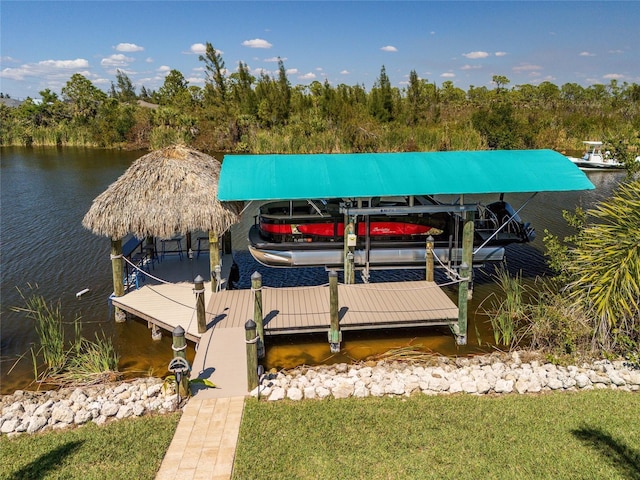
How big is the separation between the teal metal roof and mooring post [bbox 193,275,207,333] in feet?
7.45

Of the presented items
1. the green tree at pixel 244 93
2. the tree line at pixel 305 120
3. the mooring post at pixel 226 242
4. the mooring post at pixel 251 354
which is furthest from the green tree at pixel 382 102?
the mooring post at pixel 251 354

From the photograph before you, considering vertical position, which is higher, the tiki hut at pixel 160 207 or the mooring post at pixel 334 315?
the tiki hut at pixel 160 207

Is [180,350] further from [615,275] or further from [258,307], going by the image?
[615,275]

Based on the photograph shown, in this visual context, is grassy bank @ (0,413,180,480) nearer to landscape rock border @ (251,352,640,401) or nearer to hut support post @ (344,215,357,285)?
landscape rock border @ (251,352,640,401)

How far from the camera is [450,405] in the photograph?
7.46 metres

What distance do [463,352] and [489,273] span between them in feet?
15.9

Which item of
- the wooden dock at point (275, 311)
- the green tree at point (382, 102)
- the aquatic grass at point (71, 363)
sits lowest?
the aquatic grass at point (71, 363)

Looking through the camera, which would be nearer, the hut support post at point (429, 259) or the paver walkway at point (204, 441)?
the paver walkway at point (204, 441)

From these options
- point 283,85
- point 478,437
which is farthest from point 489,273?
point 283,85

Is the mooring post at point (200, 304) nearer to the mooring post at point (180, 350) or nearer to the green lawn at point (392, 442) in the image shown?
the mooring post at point (180, 350)

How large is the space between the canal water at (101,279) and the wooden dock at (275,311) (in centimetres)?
61

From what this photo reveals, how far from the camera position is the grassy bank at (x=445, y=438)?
19.7 ft

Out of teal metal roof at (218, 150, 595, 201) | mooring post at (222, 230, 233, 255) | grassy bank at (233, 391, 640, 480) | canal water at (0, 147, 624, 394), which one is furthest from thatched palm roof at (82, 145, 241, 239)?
grassy bank at (233, 391, 640, 480)

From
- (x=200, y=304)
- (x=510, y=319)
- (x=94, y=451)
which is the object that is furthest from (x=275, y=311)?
(x=510, y=319)
